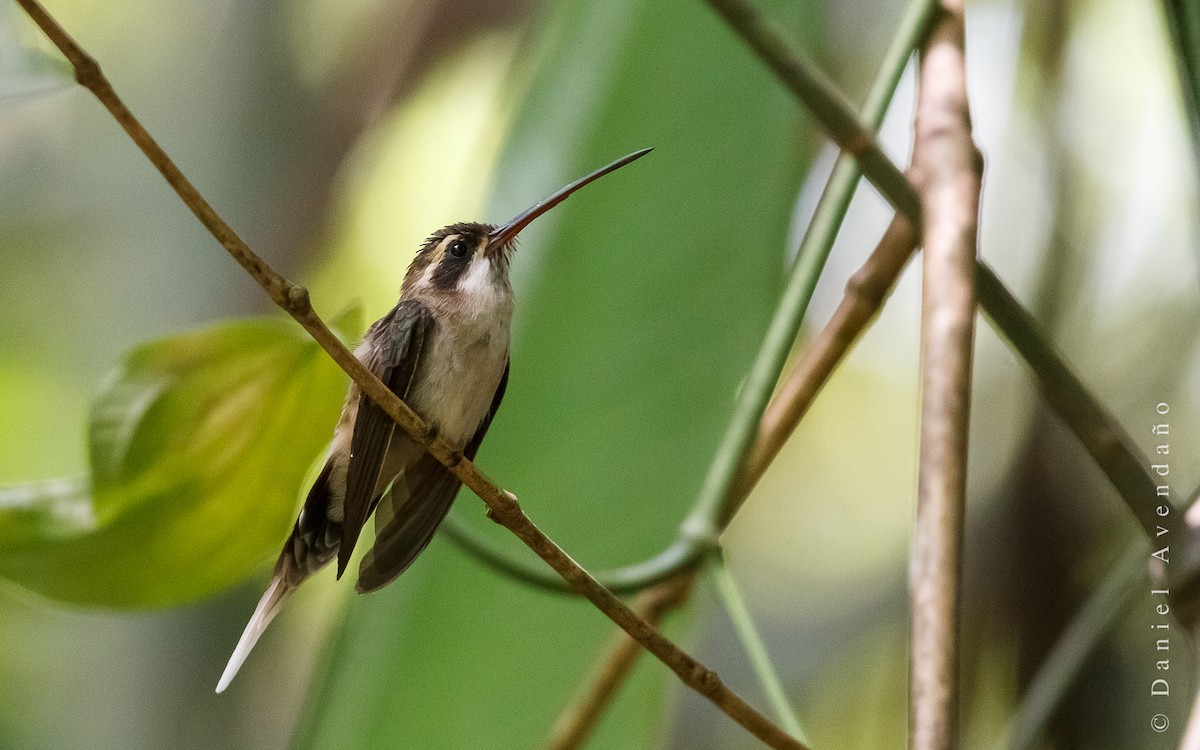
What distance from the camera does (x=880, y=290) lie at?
818mm

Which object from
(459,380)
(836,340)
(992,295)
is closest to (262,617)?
(459,380)

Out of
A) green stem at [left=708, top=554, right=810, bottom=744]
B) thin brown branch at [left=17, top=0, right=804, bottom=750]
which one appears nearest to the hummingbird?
thin brown branch at [left=17, top=0, right=804, bottom=750]

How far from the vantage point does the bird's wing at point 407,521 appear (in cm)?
83

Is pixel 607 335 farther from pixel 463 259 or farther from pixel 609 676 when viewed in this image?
pixel 609 676

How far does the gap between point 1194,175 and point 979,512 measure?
33cm

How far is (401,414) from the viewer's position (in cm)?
65

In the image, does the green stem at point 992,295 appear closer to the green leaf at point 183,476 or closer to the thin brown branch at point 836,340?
the thin brown branch at point 836,340

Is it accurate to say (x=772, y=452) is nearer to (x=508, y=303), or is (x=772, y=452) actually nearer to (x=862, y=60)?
(x=508, y=303)

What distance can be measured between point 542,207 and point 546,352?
0.17 meters

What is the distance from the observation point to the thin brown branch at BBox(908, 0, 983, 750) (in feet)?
1.77

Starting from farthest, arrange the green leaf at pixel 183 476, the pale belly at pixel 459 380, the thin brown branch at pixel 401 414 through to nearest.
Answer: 1. the pale belly at pixel 459 380
2. the green leaf at pixel 183 476
3. the thin brown branch at pixel 401 414

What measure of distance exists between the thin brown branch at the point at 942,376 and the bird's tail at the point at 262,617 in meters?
0.48

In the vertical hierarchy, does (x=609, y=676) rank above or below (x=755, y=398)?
below

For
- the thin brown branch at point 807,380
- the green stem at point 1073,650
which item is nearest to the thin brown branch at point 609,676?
the thin brown branch at point 807,380
